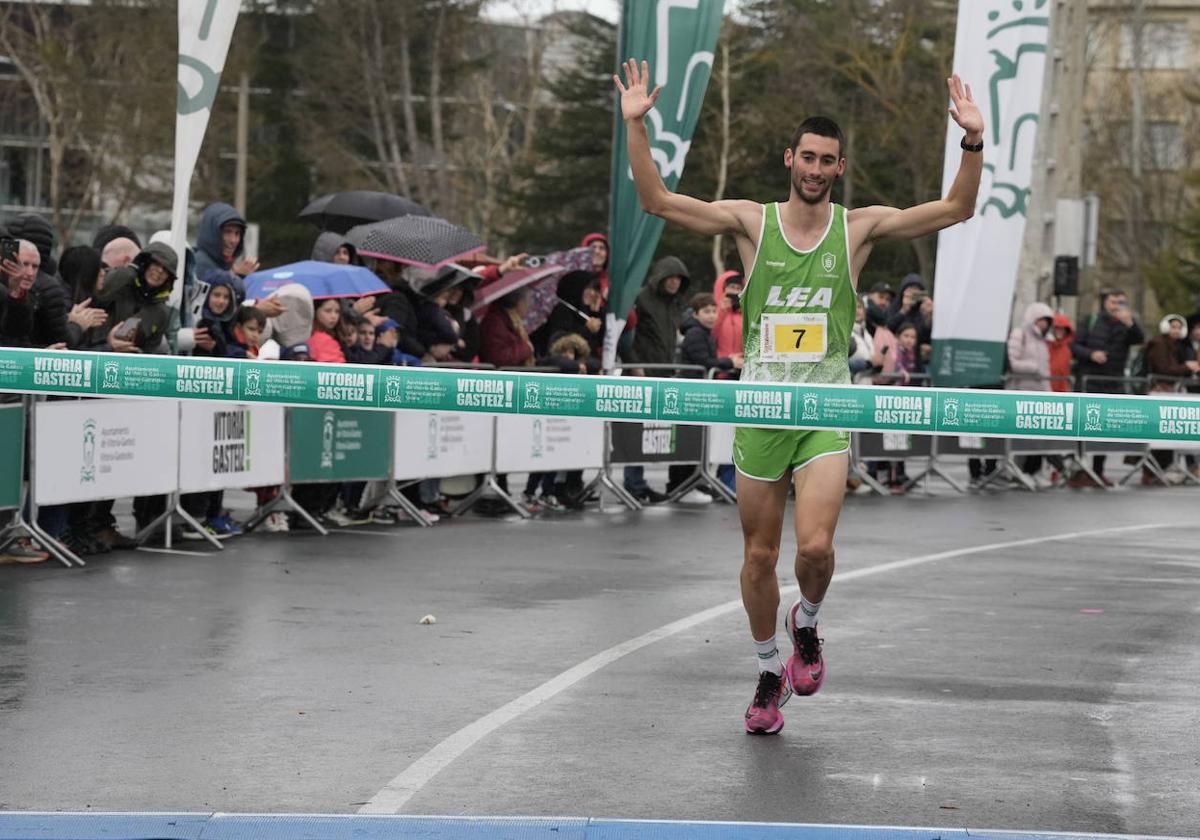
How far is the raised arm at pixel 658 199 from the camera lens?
26.1 feet

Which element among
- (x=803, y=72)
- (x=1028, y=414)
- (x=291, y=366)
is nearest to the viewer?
(x=1028, y=414)

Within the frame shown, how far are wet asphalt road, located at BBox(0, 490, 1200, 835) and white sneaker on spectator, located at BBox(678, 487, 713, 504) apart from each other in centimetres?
415

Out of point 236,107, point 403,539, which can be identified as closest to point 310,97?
point 236,107

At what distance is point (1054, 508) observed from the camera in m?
20.4

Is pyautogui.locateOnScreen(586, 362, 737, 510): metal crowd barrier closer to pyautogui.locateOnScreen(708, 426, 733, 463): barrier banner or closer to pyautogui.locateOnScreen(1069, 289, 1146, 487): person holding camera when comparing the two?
pyautogui.locateOnScreen(708, 426, 733, 463): barrier banner

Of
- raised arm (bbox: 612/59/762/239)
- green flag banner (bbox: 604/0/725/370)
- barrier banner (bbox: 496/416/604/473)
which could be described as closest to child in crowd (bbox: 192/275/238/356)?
barrier banner (bbox: 496/416/604/473)

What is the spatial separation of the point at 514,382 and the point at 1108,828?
3.39 meters

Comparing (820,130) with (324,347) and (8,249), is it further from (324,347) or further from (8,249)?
(324,347)

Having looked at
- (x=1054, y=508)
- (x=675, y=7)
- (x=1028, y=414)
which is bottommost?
(x=1054, y=508)

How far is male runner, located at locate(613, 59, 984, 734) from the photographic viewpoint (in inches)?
316

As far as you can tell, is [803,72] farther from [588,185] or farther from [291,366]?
[291,366]

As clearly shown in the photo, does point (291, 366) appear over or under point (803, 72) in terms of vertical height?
under

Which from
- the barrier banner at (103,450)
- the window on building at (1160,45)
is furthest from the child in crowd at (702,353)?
the window on building at (1160,45)

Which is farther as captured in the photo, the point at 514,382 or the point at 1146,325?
the point at 1146,325
